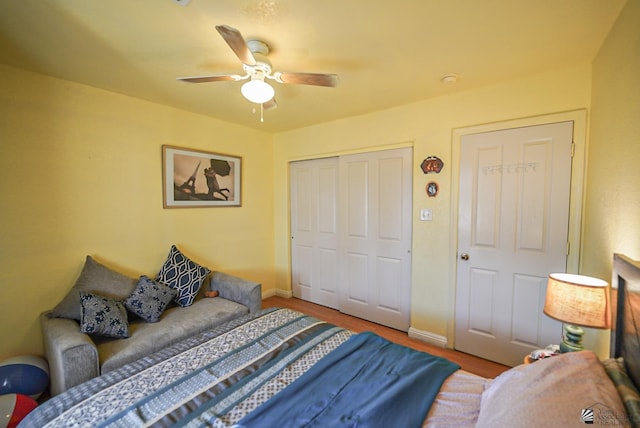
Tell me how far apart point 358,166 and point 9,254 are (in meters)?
3.13

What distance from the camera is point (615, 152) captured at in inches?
56.5

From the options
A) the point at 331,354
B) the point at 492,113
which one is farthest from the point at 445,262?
the point at 331,354

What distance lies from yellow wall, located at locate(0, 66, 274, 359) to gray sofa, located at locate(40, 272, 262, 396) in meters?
0.33

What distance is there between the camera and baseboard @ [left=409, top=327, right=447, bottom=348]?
2.60 m

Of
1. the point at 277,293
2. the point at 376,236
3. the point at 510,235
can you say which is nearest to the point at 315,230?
the point at 376,236

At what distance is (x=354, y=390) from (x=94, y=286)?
226cm

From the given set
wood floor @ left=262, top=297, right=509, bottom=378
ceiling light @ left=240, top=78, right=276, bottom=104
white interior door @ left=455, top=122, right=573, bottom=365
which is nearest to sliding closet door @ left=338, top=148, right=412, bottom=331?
wood floor @ left=262, top=297, right=509, bottom=378

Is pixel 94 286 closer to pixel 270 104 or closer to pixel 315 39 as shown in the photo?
pixel 270 104

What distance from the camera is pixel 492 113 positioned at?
228cm

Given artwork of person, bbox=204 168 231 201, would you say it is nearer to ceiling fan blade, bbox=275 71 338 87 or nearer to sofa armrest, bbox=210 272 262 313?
sofa armrest, bbox=210 272 262 313

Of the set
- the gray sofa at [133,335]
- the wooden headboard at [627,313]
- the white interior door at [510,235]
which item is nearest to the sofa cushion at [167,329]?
the gray sofa at [133,335]

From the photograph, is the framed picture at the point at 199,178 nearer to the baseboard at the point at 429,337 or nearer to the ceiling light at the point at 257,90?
the ceiling light at the point at 257,90

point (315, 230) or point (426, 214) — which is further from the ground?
point (426, 214)

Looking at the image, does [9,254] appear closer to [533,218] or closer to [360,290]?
[360,290]
